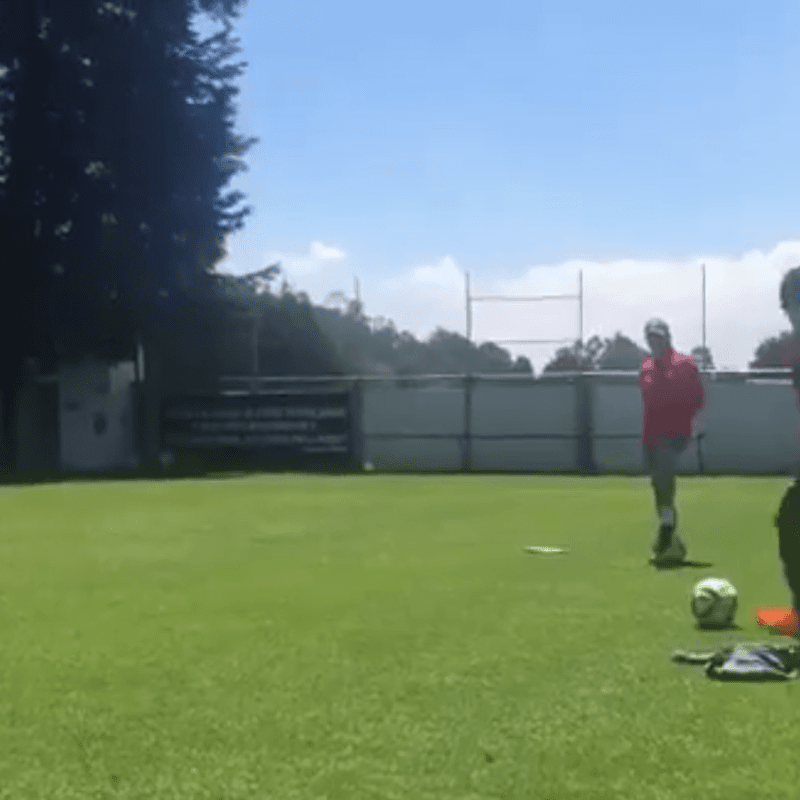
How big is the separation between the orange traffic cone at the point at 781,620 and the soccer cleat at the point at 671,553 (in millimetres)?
3700

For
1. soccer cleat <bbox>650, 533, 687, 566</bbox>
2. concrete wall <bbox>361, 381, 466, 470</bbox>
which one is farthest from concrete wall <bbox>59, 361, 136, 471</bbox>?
soccer cleat <bbox>650, 533, 687, 566</bbox>

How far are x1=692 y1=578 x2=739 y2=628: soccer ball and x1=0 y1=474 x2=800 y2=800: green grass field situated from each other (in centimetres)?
15

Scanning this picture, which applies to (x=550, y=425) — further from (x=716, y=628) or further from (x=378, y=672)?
(x=378, y=672)

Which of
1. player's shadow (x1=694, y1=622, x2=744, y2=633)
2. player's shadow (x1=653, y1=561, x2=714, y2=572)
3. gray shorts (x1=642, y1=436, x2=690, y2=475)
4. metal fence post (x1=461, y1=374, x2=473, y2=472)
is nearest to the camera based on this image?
player's shadow (x1=694, y1=622, x2=744, y2=633)

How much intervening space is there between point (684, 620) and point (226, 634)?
113 inches

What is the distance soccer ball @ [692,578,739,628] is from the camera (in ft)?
27.3

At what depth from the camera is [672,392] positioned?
11.9 meters

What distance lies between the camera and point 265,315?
57.9m

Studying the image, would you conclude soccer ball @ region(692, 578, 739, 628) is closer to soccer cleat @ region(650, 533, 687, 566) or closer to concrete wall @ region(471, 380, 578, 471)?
soccer cleat @ region(650, 533, 687, 566)

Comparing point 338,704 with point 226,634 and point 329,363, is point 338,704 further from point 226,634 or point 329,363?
point 329,363

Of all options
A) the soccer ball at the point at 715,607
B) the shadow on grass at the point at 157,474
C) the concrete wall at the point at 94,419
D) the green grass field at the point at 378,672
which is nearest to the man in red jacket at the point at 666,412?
the green grass field at the point at 378,672

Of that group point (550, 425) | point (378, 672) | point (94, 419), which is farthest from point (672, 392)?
point (94, 419)

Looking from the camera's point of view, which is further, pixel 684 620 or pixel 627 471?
pixel 627 471

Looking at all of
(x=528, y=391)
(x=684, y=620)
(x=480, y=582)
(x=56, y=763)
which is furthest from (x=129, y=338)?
(x=56, y=763)
